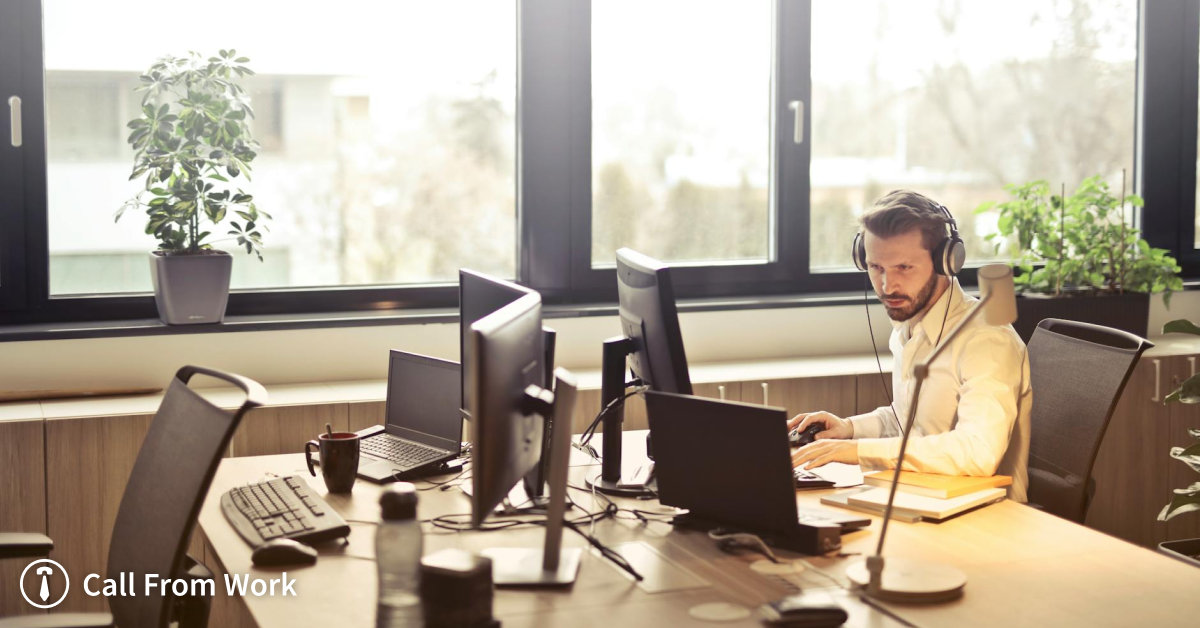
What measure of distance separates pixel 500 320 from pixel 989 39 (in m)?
3.00

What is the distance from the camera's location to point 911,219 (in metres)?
2.26

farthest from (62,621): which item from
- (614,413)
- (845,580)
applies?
(845,580)

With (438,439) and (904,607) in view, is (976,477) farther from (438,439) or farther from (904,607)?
(438,439)

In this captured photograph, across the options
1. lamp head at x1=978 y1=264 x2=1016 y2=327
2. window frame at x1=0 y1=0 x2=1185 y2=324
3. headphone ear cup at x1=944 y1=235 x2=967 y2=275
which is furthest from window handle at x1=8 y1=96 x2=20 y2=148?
lamp head at x1=978 y1=264 x2=1016 y2=327

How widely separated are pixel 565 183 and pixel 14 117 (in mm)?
1584

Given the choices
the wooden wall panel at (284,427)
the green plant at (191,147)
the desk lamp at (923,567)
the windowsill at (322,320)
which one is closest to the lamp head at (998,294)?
the desk lamp at (923,567)

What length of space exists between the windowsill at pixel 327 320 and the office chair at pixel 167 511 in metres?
1.13

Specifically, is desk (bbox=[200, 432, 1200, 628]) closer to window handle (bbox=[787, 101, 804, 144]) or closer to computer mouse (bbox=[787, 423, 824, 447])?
computer mouse (bbox=[787, 423, 824, 447])

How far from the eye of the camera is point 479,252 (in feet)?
11.4

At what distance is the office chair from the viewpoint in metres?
1.53

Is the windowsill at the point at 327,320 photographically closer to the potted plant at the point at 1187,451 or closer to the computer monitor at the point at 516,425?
the potted plant at the point at 1187,451

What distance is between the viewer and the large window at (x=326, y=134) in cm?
307

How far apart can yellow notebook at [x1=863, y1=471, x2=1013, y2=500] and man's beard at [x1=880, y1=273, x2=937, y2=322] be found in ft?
1.29

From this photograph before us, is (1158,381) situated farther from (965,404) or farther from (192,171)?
(192,171)
